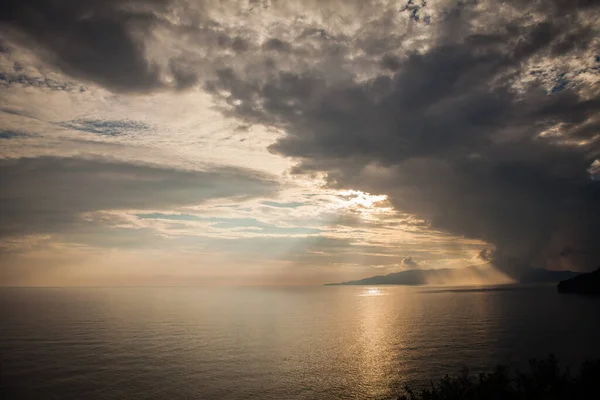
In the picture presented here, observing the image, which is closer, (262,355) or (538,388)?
(538,388)

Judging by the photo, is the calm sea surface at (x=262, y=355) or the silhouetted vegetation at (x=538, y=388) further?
the calm sea surface at (x=262, y=355)

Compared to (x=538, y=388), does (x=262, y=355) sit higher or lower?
lower

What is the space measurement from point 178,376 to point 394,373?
40.1 meters

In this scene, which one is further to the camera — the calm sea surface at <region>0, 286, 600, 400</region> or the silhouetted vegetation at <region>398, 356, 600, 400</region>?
the calm sea surface at <region>0, 286, 600, 400</region>

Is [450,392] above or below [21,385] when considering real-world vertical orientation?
above

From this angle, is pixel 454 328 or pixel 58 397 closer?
pixel 58 397

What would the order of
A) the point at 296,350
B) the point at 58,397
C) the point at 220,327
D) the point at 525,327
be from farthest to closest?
the point at 220,327 → the point at 525,327 → the point at 296,350 → the point at 58,397

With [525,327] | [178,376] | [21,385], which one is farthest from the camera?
[525,327]

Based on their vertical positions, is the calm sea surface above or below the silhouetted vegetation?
below

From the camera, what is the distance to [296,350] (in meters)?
86.0

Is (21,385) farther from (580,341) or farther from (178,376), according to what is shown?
(580,341)

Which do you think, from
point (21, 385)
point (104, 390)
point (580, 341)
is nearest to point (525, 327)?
point (580, 341)

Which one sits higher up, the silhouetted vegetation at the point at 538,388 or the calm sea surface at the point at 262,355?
the silhouetted vegetation at the point at 538,388

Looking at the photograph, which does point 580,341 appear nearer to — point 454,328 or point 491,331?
point 491,331
